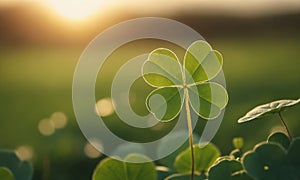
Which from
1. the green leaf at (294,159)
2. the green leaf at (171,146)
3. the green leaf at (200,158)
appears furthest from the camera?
the green leaf at (171,146)

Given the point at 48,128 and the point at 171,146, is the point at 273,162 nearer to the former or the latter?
the point at 171,146

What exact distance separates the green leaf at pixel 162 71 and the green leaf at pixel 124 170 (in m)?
0.08

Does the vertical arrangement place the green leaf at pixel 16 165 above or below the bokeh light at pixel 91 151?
below

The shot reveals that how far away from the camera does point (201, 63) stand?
580mm

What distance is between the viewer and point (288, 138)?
0.55m

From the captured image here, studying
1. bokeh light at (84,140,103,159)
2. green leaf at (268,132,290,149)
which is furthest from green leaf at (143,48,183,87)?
bokeh light at (84,140,103,159)

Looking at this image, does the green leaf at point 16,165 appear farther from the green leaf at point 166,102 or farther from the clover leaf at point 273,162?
the clover leaf at point 273,162

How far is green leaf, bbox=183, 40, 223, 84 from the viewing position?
0.57m

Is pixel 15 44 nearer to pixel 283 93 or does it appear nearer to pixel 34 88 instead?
pixel 34 88

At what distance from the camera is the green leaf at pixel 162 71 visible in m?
0.58

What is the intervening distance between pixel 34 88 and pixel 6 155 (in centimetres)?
469

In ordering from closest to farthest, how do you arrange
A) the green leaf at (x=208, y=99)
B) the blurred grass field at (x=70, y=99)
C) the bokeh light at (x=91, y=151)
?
the green leaf at (x=208, y=99)
the bokeh light at (x=91, y=151)
the blurred grass field at (x=70, y=99)

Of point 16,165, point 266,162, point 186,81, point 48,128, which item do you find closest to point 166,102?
point 186,81

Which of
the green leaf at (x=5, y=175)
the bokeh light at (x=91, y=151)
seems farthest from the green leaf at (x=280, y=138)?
the bokeh light at (x=91, y=151)
